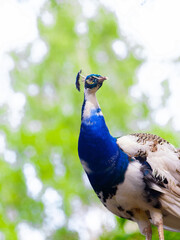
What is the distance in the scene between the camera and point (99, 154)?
2.43m

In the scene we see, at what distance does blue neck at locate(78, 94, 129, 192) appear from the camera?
2430 mm

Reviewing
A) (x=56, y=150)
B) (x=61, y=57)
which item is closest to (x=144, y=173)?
(x=56, y=150)

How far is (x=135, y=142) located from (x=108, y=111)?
18.3 ft

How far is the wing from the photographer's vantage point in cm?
242

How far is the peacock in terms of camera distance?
2.42 m

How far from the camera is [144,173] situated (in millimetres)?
2426

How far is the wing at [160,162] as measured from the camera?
2420 millimetres

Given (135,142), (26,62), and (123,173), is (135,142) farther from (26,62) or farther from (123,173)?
(26,62)

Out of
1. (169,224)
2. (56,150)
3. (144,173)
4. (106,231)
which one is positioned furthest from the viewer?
(56,150)

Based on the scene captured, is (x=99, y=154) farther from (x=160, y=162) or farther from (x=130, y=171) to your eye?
(x=160, y=162)

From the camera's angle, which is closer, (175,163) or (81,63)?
(175,163)

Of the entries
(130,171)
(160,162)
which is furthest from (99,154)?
(160,162)

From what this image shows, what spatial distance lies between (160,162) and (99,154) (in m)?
0.36

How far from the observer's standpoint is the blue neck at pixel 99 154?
95.7 inches
